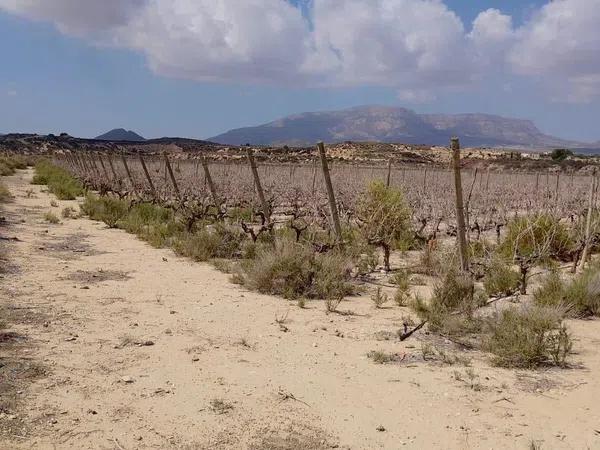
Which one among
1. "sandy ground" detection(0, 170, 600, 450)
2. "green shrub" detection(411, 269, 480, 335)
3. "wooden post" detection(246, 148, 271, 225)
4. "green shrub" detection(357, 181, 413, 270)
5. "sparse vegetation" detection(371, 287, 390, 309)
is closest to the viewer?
"sandy ground" detection(0, 170, 600, 450)

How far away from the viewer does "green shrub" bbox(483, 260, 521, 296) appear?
843 centimetres

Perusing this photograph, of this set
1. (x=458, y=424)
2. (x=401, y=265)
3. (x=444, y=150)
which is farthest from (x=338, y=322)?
(x=444, y=150)

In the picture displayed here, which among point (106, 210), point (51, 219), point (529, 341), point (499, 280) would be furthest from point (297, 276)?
point (106, 210)

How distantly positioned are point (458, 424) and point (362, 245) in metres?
7.09

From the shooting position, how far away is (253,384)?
510 centimetres

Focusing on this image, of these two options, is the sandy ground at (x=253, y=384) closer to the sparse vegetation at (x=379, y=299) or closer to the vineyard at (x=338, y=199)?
the sparse vegetation at (x=379, y=299)

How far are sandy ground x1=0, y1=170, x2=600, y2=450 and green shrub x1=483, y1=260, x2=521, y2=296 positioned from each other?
4.26ft

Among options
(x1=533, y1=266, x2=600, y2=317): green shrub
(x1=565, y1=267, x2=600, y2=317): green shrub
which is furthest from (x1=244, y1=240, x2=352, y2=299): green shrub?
(x1=565, y1=267, x2=600, y2=317): green shrub

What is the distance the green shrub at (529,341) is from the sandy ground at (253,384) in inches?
6.5

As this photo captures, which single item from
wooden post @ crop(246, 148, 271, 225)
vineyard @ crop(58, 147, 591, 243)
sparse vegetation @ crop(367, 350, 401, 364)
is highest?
wooden post @ crop(246, 148, 271, 225)

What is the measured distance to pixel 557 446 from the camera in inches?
163

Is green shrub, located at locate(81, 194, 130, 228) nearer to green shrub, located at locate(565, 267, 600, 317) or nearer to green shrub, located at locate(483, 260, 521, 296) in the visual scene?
green shrub, located at locate(483, 260, 521, 296)

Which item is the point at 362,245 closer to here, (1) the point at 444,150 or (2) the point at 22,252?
(2) the point at 22,252

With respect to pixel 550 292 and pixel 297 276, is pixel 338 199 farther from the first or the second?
pixel 550 292
